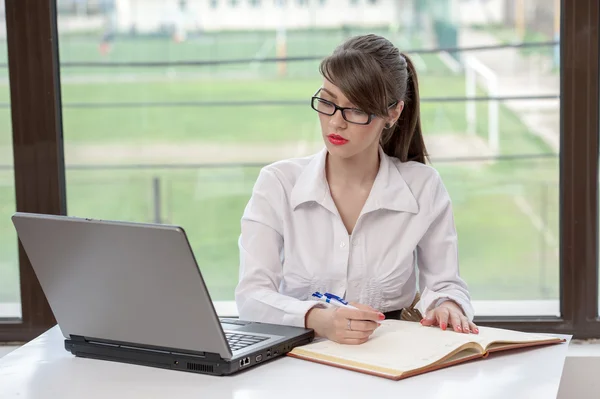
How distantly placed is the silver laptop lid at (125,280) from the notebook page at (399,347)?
0.23 meters

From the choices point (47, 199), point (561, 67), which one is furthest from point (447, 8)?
point (47, 199)

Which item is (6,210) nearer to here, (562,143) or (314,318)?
(314,318)

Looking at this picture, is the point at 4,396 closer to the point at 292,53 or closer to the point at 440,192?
the point at 440,192

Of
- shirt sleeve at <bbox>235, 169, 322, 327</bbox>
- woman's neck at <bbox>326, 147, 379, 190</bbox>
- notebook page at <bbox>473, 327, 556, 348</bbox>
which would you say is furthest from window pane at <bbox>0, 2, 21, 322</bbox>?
notebook page at <bbox>473, 327, 556, 348</bbox>

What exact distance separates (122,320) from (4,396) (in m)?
0.23

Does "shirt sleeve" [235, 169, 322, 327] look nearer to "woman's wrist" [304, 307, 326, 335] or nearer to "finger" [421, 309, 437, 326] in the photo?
"woman's wrist" [304, 307, 326, 335]

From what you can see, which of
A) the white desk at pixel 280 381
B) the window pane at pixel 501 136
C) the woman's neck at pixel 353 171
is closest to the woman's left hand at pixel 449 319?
the white desk at pixel 280 381

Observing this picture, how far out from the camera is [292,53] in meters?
4.06

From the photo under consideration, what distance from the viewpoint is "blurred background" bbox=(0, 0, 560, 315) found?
8.77ft

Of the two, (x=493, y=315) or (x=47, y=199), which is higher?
(x=47, y=199)

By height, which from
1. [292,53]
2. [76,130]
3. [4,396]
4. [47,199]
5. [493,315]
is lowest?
[493,315]

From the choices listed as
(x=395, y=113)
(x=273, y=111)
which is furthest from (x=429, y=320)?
(x=273, y=111)

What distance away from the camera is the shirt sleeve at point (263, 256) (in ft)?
5.85

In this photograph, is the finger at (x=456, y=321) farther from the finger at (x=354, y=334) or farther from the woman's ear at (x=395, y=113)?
the woman's ear at (x=395, y=113)
